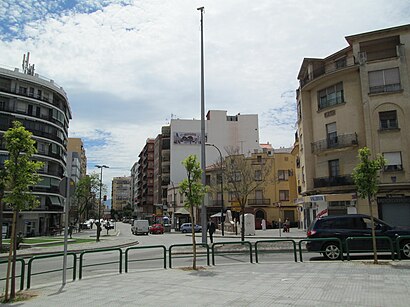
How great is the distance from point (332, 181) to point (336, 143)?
3.35 meters

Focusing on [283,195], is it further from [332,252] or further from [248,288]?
[248,288]

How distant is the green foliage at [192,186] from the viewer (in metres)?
14.2

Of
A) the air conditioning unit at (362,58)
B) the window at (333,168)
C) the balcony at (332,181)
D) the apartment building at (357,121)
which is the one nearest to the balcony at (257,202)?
the apartment building at (357,121)

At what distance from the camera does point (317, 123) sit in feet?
117

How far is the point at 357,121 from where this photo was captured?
32.2 m

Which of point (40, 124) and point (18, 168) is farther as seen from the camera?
point (40, 124)

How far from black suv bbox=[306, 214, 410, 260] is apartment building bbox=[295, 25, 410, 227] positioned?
1579 cm

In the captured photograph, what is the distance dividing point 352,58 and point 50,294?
31049 millimetres

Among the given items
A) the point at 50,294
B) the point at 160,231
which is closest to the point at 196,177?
the point at 50,294

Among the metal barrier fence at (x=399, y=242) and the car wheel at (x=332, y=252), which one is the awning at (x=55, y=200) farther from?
the metal barrier fence at (x=399, y=242)

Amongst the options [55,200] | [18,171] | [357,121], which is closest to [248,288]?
[18,171]

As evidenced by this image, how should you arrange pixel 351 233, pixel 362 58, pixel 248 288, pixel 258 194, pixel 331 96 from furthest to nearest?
pixel 258 194, pixel 331 96, pixel 362 58, pixel 351 233, pixel 248 288

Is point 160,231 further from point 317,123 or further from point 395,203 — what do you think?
point 395,203

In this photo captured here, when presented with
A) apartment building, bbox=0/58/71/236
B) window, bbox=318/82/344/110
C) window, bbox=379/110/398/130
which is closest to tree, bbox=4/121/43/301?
window, bbox=379/110/398/130
